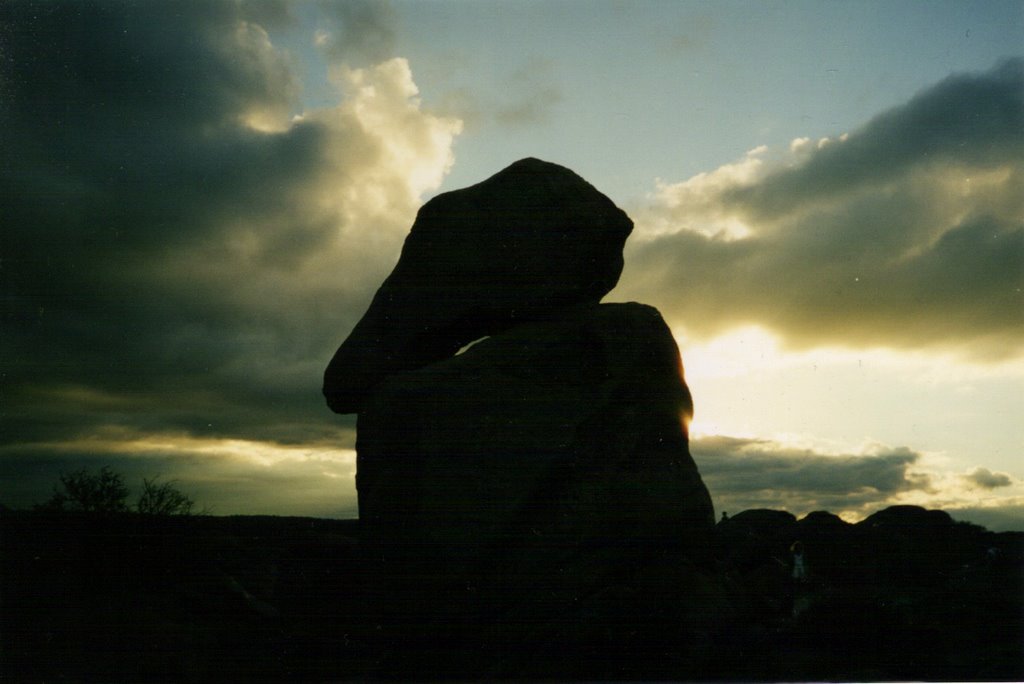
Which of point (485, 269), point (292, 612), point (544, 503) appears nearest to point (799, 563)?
point (544, 503)

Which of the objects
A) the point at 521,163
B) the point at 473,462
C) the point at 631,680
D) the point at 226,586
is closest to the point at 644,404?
the point at 473,462

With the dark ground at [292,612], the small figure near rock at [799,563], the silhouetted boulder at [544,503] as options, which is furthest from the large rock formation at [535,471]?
the small figure near rock at [799,563]

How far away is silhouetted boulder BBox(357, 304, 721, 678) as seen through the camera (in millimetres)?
7891

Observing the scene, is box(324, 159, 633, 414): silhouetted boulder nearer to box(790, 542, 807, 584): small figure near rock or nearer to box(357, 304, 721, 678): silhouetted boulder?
box(357, 304, 721, 678): silhouetted boulder

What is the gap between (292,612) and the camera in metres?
12.0

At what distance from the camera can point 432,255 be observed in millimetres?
10023

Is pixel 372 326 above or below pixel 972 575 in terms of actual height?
above

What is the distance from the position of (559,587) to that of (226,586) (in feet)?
21.4

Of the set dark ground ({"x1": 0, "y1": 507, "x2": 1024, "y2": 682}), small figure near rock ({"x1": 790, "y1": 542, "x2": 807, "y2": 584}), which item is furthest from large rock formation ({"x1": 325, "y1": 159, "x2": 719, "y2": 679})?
small figure near rock ({"x1": 790, "y1": 542, "x2": 807, "y2": 584})

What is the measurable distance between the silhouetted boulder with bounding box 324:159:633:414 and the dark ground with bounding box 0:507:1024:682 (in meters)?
2.74

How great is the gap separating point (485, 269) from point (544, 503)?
120 inches

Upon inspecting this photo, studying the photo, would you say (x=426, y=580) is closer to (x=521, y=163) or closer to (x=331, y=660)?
(x=331, y=660)

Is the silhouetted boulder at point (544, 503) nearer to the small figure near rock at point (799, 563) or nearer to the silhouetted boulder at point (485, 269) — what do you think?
the silhouetted boulder at point (485, 269)

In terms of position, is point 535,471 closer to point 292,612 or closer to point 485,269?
point 485,269
